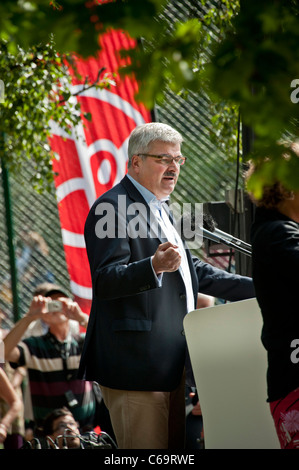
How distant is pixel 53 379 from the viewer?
197 inches

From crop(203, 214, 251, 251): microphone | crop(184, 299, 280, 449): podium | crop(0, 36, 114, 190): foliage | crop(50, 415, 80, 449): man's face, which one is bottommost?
crop(50, 415, 80, 449): man's face

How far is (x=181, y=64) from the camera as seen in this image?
1.79 metres

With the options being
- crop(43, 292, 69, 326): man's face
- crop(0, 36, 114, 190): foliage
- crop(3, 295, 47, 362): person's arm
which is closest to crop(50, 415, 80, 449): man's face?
crop(3, 295, 47, 362): person's arm

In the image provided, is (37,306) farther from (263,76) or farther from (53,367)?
(263,76)

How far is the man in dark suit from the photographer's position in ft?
10.5

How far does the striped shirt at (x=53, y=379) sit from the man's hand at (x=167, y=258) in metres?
2.16

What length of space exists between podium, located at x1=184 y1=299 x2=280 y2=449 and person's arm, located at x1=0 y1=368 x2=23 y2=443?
2.18 metres

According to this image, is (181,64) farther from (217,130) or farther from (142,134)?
(217,130)

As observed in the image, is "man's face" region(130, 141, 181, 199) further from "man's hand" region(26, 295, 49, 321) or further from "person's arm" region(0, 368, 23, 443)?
"person's arm" region(0, 368, 23, 443)

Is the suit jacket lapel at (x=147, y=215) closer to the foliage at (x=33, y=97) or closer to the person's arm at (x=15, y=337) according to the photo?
the person's arm at (x=15, y=337)

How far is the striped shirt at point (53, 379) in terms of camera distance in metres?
4.96

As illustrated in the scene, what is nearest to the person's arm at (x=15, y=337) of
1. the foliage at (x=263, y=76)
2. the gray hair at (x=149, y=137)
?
the gray hair at (x=149, y=137)

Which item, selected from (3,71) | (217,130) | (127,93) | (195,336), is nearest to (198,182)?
(217,130)

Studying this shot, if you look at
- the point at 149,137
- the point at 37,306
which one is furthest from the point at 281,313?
the point at 37,306
